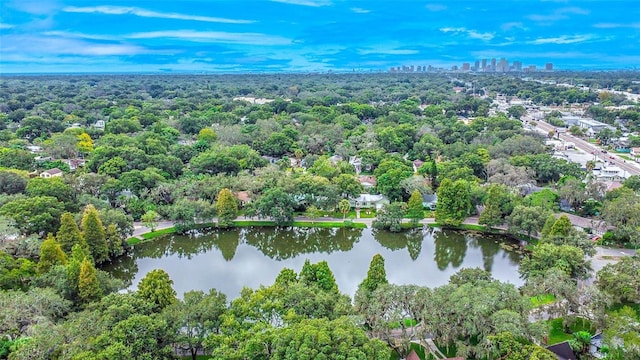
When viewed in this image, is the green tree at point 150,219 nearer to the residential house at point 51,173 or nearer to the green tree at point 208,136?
the residential house at point 51,173

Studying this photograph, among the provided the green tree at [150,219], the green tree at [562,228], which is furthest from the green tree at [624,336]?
the green tree at [150,219]

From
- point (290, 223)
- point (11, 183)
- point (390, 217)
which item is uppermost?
point (11, 183)

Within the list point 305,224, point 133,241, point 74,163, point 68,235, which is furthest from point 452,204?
point 74,163

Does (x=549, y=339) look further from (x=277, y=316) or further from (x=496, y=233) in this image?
(x=496, y=233)

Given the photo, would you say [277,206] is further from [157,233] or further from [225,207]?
[157,233]

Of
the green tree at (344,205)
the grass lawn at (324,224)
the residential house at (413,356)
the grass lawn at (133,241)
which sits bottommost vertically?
the grass lawn at (133,241)

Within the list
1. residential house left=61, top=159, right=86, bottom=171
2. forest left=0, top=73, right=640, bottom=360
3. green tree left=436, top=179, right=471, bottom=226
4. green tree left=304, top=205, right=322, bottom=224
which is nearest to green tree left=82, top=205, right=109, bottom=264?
forest left=0, top=73, right=640, bottom=360
